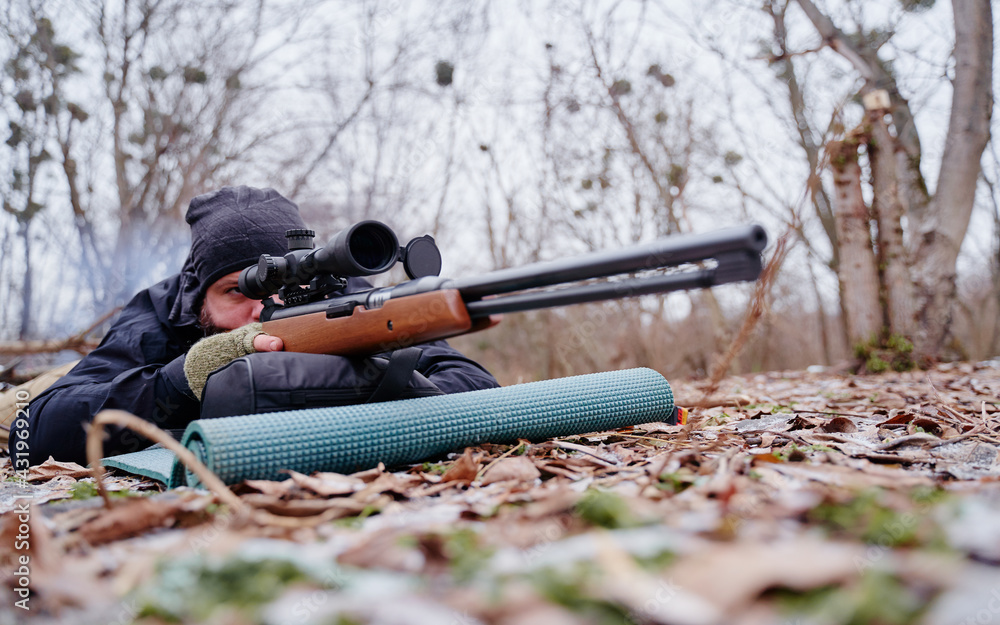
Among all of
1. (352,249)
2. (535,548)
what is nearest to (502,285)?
(352,249)

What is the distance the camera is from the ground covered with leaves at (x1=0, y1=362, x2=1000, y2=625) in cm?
95

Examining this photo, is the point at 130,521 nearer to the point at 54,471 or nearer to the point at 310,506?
the point at 310,506

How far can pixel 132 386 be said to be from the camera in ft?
9.46

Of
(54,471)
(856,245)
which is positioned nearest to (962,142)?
(856,245)

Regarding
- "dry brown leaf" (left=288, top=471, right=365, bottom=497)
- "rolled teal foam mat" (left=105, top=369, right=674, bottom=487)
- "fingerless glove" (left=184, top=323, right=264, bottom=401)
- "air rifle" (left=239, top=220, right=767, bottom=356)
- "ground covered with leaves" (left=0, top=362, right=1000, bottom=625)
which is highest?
"air rifle" (left=239, top=220, right=767, bottom=356)

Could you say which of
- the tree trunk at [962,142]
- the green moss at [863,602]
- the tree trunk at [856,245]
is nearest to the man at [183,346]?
the green moss at [863,602]

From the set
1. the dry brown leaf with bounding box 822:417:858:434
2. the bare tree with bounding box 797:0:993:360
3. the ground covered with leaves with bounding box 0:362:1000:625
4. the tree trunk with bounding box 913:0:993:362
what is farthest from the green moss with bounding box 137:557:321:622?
the tree trunk with bounding box 913:0:993:362

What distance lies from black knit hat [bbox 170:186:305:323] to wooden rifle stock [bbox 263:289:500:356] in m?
0.77

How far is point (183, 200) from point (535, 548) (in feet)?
29.2

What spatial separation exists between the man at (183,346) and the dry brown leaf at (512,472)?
979 mm

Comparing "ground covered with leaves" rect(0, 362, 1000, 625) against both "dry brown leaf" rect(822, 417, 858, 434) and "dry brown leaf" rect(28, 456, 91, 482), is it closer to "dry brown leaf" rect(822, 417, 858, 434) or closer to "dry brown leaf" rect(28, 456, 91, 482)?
"dry brown leaf" rect(822, 417, 858, 434)

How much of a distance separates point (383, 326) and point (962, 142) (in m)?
7.70

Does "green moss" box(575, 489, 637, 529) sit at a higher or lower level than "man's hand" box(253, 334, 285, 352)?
lower

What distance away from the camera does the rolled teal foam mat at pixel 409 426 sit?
190cm
